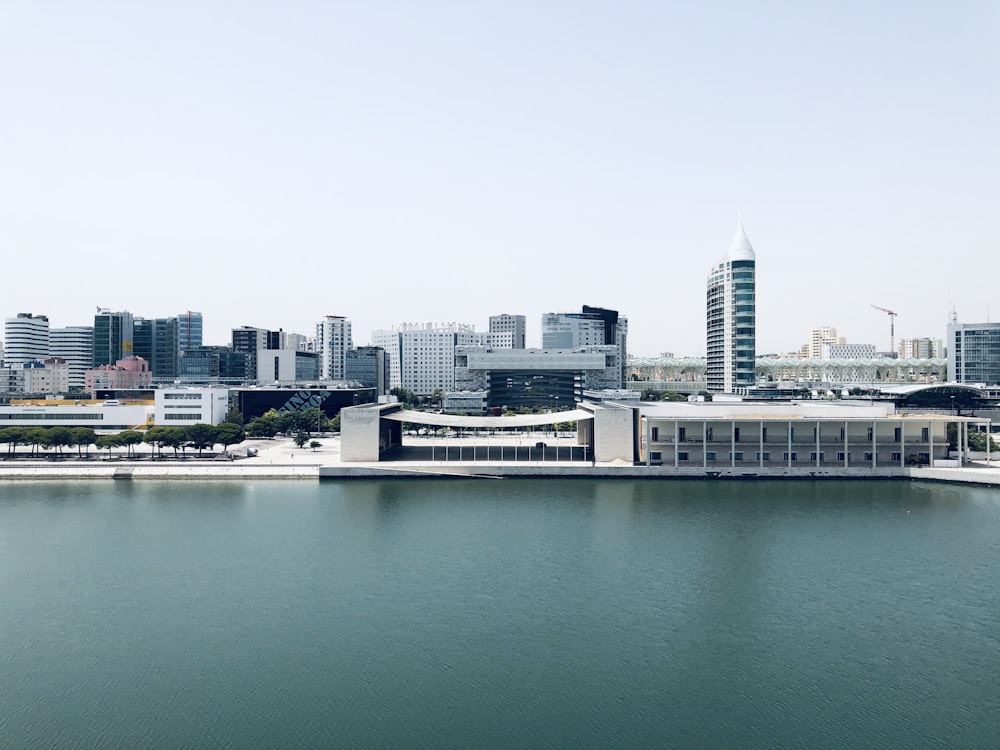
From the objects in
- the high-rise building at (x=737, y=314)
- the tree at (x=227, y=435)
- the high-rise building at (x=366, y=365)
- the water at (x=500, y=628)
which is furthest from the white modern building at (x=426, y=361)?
the water at (x=500, y=628)

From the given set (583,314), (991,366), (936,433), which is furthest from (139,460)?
(583,314)

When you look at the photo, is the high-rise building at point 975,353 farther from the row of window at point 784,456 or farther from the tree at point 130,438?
the tree at point 130,438

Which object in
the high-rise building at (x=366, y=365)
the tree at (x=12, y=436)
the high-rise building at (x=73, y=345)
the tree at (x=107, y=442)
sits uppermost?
the high-rise building at (x=73, y=345)

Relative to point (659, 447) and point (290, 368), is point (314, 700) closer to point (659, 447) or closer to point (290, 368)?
point (659, 447)

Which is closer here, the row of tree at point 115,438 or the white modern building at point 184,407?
the row of tree at point 115,438

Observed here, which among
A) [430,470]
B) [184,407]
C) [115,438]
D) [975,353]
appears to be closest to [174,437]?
[115,438]

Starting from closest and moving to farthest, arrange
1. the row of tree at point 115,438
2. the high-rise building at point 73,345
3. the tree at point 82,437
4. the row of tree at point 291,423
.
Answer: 1. the row of tree at point 115,438
2. the tree at point 82,437
3. the row of tree at point 291,423
4. the high-rise building at point 73,345

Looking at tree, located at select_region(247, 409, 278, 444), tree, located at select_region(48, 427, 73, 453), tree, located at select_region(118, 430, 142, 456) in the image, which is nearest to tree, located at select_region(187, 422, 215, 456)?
tree, located at select_region(118, 430, 142, 456)
